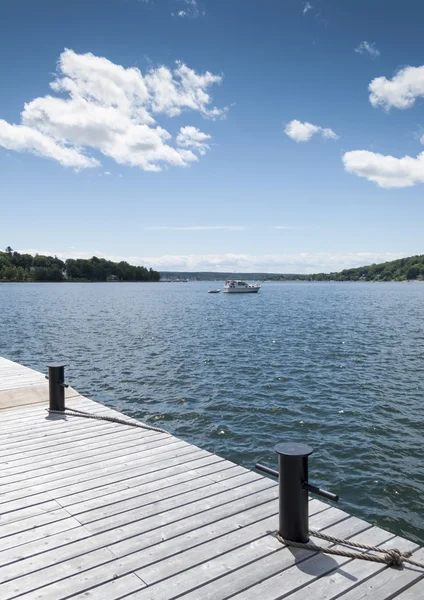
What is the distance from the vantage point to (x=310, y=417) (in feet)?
39.6

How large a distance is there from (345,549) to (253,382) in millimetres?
11784

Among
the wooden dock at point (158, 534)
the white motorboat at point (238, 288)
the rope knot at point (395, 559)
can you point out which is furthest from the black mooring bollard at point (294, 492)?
the white motorboat at point (238, 288)

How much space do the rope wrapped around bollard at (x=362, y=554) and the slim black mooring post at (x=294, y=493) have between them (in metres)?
0.08

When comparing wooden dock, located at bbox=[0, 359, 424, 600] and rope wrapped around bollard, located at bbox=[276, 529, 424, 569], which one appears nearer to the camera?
wooden dock, located at bbox=[0, 359, 424, 600]

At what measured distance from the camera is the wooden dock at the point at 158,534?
3693mm

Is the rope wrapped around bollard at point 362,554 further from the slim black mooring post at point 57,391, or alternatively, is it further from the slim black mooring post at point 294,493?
the slim black mooring post at point 57,391

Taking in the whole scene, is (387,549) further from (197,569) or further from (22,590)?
(22,590)

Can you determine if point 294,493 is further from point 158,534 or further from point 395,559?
point 158,534

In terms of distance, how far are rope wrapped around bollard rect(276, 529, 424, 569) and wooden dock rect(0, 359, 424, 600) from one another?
0.06 metres

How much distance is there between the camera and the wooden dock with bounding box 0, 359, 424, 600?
12.1 ft

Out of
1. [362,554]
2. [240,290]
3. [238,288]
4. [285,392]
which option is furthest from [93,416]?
[240,290]

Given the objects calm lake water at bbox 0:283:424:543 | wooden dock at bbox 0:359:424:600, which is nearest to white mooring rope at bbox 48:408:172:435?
wooden dock at bbox 0:359:424:600

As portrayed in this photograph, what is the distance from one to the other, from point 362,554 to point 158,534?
2.01 metres

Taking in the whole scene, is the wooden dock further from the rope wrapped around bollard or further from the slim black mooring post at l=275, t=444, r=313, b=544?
the slim black mooring post at l=275, t=444, r=313, b=544
